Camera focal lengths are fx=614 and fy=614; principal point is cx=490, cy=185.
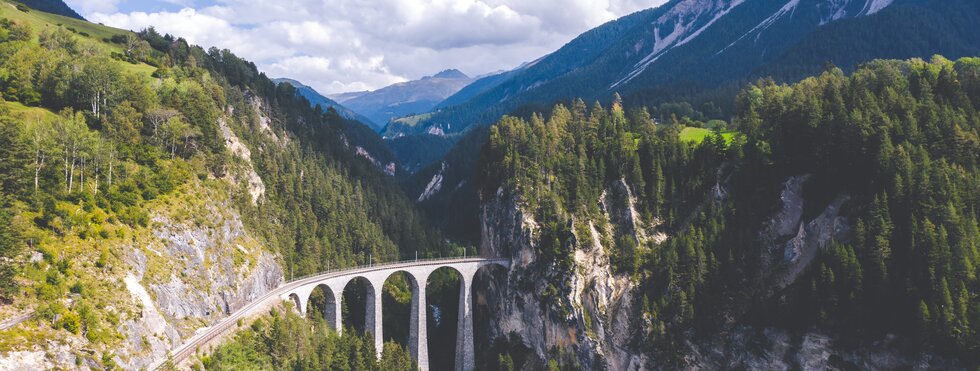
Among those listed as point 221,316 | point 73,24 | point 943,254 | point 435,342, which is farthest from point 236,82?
point 943,254

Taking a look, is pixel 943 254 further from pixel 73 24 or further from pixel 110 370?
pixel 73 24

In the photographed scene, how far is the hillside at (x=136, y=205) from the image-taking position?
51156 millimetres

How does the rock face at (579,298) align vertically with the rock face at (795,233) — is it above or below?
below

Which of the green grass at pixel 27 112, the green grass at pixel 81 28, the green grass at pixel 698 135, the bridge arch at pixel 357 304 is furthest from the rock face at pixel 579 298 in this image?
the green grass at pixel 81 28

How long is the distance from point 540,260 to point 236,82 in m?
87.2

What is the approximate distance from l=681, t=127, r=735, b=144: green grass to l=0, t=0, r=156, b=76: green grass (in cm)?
9488

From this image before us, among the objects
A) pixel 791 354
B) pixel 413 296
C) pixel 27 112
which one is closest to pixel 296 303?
pixel 413 296

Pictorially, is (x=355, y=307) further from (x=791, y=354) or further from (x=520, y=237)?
(x=791, y=354)

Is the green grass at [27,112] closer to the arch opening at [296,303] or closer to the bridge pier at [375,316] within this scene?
the arch opening at [296,303]

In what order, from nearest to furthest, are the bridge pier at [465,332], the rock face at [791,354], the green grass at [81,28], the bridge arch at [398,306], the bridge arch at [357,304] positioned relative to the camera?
the rock face at [791,354]
the bridge arch at [357,304]
the bridge pier at [465,332]
the bridge arch at [398,306]
the green grass at [81,28]

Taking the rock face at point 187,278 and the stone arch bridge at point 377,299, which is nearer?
the rock face at point 187,278

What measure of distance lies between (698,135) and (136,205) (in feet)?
312

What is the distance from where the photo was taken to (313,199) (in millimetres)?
121938

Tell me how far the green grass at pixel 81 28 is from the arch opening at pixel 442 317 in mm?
63560
